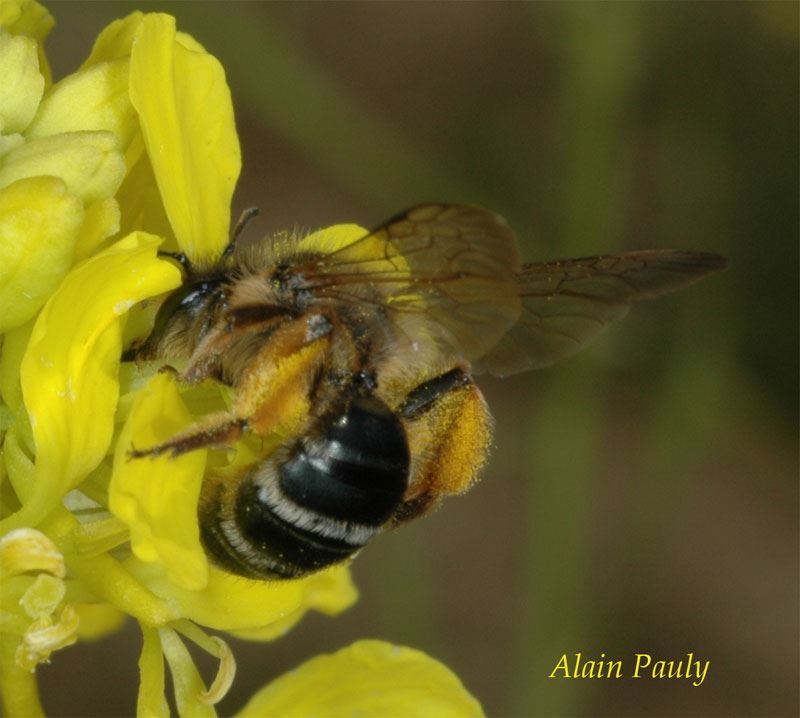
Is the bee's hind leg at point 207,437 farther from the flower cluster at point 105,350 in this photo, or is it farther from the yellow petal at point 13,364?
the yellow petal at point 13,364

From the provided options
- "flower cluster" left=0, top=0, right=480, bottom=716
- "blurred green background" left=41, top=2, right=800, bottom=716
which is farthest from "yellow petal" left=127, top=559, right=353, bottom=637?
"blurred green background" left=41, top=2, right=800, bottom=716

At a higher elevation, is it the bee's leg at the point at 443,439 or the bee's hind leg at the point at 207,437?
the bee's hind leg at the point at 207,437

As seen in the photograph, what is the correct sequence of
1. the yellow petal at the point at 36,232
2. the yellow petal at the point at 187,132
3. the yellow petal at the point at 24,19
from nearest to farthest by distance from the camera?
the yellow petal at the point at 36,232
the yellow petal at the point at 187,132
the yellow petal at the point at 24,19

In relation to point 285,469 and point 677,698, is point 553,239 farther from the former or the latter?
point 285,469

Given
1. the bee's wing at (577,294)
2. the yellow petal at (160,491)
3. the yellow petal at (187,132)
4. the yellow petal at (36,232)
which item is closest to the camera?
the yellow petal at (160,491)

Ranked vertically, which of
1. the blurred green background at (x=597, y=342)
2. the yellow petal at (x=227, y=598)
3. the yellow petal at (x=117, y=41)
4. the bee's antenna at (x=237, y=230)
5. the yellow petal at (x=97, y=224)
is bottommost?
the blurred green background at (x=597, y=342)

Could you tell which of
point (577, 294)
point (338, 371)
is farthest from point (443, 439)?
point (577, 294)

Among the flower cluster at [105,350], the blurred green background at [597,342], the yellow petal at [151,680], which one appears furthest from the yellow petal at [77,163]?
the blurred green background at [597,342]
